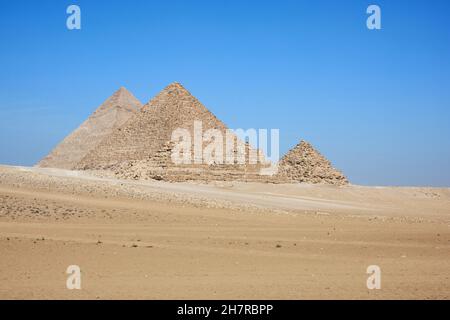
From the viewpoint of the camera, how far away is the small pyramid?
164ft

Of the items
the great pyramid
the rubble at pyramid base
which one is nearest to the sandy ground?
the great pyramid

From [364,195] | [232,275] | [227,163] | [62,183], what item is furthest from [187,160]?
[232,275]

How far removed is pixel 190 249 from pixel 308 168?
37.6 m

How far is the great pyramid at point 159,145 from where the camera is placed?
142 ft

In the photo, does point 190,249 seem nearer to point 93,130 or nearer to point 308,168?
point 308,168

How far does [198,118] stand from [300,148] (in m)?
9.81

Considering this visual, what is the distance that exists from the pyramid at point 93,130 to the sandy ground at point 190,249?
41.7m

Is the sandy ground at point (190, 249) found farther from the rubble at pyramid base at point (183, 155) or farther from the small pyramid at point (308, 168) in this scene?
the small pyramid at point (308, 168)

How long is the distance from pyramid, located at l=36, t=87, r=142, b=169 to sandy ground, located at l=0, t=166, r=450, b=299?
41.7 meters

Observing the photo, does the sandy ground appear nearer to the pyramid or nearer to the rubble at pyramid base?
the rubble at pyramid base

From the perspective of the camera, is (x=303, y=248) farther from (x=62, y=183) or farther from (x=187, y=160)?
(x=187, y=160)

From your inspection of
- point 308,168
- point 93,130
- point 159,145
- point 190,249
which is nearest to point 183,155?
point 159,145

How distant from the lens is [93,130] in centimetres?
6962

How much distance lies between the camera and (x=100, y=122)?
231ft
